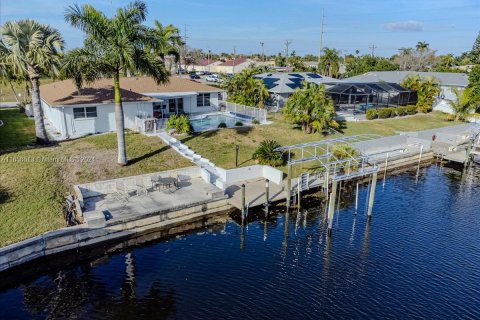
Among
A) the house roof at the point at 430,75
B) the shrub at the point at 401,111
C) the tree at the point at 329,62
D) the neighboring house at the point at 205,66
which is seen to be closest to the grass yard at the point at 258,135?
the shrub at the point at 401,111

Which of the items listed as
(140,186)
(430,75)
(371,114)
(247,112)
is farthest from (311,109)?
(430,75)

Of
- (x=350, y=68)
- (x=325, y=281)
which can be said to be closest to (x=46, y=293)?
(x=325, y=281)

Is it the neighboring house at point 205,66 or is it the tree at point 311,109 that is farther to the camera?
the neighboring house at point 205,66

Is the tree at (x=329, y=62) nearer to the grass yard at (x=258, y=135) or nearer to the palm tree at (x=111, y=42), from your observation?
the grass yard at (x=258, y=135)

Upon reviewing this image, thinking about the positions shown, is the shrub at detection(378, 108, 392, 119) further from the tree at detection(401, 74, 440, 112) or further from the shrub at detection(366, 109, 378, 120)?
the tree at detection(401, 74, 440, 112)

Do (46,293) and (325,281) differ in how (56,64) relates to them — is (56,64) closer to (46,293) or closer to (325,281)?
(46,293)
